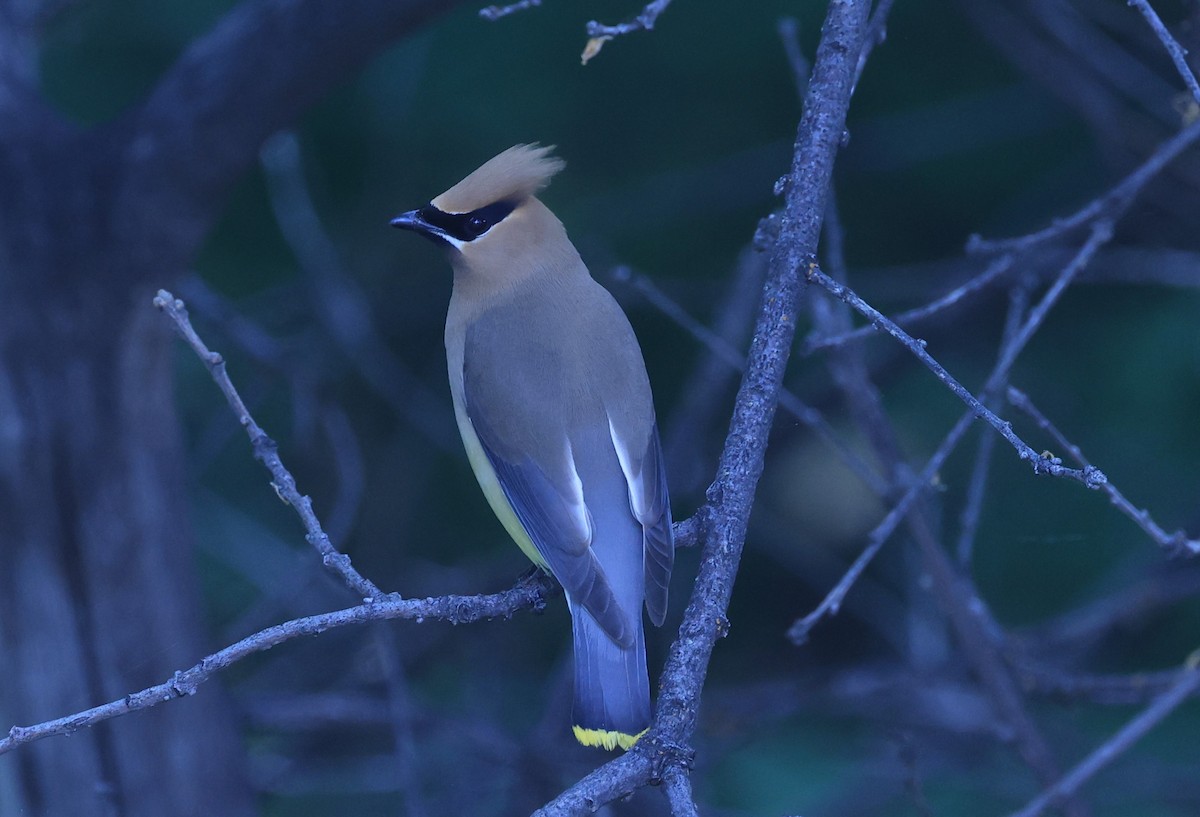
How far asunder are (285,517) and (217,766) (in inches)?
69.7

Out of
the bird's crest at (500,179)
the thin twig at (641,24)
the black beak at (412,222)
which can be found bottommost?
the thin twig at (641,24)

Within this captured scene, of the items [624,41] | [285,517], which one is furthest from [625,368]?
[285,517]

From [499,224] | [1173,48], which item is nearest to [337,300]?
[499,224]

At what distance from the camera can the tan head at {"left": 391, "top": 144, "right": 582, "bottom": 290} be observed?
291 centimetres

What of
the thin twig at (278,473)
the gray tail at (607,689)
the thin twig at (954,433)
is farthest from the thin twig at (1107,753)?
the thin twig at (278,473)

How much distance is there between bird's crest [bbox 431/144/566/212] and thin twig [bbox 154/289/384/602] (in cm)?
81

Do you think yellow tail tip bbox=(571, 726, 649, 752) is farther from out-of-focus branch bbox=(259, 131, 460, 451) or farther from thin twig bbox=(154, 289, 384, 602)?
out-of-focus branch bbox=(259, 131, 460, 451)

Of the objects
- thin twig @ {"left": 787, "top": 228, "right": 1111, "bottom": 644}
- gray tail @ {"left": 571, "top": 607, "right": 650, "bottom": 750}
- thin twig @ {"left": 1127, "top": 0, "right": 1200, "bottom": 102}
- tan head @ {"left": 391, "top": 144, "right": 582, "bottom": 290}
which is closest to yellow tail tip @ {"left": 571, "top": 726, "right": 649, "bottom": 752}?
gray tail @ {"left": 571, "top": 607, "right": 650, "bottom": 750}

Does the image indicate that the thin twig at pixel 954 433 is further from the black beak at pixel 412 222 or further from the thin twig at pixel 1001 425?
the black beak at pixel 412 222

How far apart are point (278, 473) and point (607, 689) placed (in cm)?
67

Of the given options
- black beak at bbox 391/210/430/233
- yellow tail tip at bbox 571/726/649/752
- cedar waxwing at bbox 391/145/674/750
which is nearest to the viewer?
yellow tail tip at bbox 571/726/649/752

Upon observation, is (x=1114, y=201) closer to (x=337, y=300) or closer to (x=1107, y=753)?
(x=1107, y=753)

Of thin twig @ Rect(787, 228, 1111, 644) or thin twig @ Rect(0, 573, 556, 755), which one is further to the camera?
thin twig @ Rect(787, 228, 1111, 644)

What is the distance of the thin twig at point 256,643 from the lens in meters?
1.69
